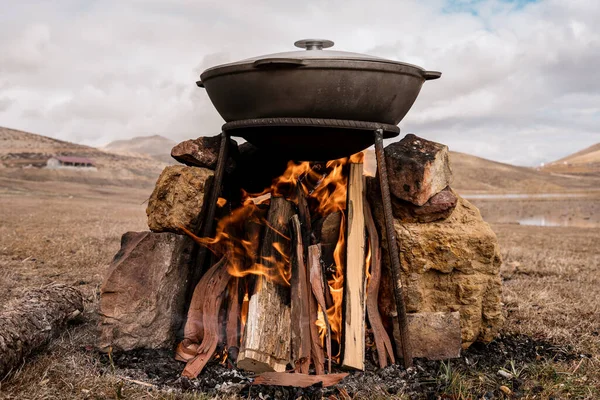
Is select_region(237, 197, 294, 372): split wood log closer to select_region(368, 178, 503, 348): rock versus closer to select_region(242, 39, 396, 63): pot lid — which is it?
select_region(368, 178, 503, 348): rock

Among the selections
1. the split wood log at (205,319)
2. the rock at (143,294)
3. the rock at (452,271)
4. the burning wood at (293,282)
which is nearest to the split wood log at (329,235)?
the burning wood at (293,282)

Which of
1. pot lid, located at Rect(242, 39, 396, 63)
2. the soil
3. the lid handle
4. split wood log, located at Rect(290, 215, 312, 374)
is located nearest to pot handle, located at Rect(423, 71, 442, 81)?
pot lid, located at Rect(242, 39, 396, 63)

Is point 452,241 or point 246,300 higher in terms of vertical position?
point 452,241

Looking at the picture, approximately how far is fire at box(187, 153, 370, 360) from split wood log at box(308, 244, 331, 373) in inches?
2.6

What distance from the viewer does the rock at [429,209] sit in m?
3.34

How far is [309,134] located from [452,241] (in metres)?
1.12

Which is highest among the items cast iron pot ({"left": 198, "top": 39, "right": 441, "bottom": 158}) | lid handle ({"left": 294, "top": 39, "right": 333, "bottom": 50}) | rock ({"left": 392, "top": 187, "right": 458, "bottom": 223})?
lid handle ({"left": 294, "top": 39, "right": 333, "bottom": 50})

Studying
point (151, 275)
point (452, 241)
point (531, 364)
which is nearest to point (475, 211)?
point (452, 241)

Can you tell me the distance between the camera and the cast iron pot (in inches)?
117

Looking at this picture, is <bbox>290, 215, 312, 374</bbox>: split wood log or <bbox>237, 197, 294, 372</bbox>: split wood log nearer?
<bbox>237, 197, 294, 372</bbox>: split wood log

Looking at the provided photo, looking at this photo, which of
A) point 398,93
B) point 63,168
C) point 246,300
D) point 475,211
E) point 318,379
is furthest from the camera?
point 63,168

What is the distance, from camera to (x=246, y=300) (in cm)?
344

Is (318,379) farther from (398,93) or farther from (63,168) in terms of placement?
(63,168)

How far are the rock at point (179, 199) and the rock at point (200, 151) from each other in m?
0.09
